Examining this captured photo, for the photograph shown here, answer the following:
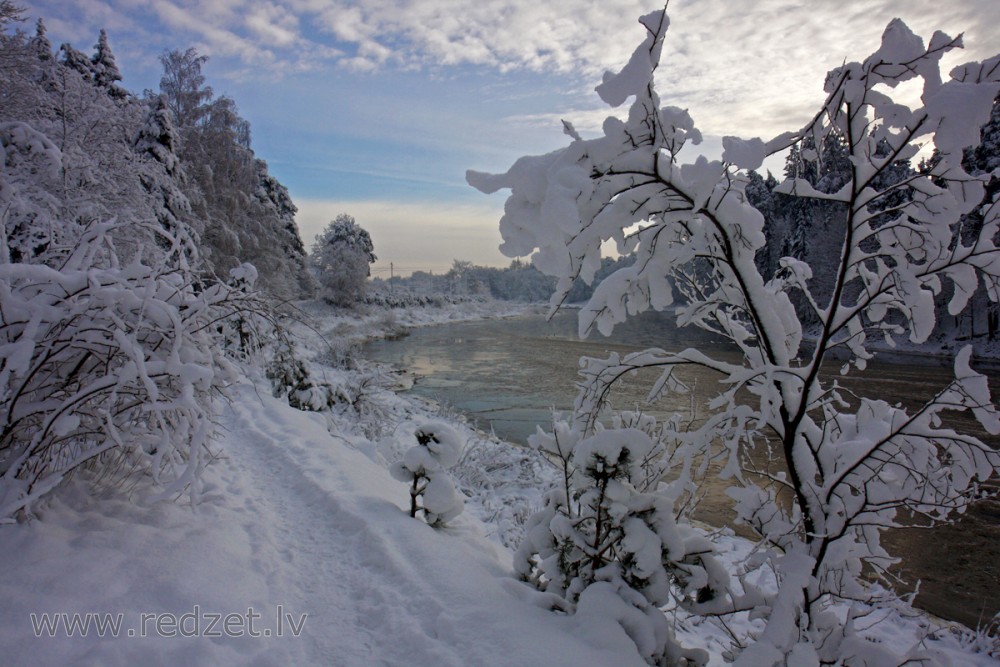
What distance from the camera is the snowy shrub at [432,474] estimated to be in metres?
4.08

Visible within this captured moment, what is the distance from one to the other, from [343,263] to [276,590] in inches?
1573

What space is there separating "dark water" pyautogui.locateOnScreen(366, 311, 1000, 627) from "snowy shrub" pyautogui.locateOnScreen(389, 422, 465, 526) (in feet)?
6.41

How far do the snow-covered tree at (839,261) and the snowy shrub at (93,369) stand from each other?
1.96 m

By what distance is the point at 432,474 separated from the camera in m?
4.16

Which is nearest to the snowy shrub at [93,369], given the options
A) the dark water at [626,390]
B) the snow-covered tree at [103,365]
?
the snow-covered tree at [103,365]

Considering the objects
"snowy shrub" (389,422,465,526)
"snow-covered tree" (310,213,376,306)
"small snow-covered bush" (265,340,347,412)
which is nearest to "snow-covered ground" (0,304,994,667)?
"snowy shrub" (389,422,465,526)

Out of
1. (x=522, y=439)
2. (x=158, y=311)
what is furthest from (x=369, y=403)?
(x=158, y=311)

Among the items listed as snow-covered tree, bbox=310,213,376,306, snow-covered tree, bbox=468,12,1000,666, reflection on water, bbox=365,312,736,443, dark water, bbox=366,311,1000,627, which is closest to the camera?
snow-covered tree, bbox=468,12,1000,666

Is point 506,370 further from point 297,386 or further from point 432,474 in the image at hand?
point 432,474

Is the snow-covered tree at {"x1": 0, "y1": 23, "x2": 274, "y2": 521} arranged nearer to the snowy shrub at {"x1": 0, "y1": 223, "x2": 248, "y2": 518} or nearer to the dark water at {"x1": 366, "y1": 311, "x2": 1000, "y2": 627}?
the snowy shrub at {"x1": 0, "y1": 223, "x2": 248, "y2": 518}

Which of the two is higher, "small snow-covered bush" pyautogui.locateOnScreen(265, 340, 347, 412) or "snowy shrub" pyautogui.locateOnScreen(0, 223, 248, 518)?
"snowy shrub" pyautogui.locateOnScreen(0, 223, 248, 518)

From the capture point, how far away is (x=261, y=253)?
69.9 ft

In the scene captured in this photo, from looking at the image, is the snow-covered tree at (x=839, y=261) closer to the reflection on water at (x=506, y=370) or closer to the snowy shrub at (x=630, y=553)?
the snowy shrub at (x=630, y=553)

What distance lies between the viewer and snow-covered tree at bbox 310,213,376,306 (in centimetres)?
4006
